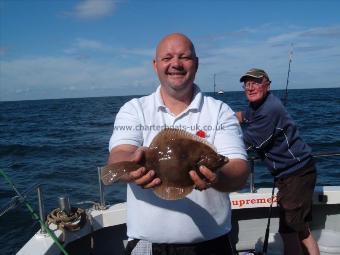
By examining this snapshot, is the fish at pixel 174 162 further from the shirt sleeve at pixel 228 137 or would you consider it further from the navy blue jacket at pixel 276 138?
the navy blue jacket at pixel 276 138

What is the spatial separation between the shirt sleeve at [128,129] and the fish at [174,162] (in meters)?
0.23

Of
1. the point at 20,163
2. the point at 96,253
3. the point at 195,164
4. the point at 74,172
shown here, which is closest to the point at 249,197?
the point at 96,253

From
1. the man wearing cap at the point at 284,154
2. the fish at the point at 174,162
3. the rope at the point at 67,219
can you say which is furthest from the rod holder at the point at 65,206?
the man wearing cap at the point at 284,154

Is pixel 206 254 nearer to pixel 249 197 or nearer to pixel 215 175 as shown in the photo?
pixel 215 175

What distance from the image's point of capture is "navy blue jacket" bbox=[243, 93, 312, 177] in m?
4.57

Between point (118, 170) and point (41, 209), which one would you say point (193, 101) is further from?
point (41, 209)

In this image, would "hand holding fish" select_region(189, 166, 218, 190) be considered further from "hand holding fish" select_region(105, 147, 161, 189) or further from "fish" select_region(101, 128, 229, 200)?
"hand holding fish" select_region(105, 147, 161, 189)

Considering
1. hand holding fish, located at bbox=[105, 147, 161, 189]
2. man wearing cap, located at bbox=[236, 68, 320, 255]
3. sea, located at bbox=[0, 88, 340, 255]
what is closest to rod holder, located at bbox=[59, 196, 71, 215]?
sea, located at bbox=[0, 88, 340, 255]

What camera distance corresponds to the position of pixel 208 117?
2.92 metres

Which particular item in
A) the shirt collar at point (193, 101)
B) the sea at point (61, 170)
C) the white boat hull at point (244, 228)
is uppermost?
the shirt collar at point (193, 101)

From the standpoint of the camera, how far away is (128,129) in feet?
9.42

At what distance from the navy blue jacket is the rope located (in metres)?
→ 2.29

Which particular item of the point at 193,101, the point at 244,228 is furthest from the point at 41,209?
the point at 244,228

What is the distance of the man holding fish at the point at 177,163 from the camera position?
262 cm
